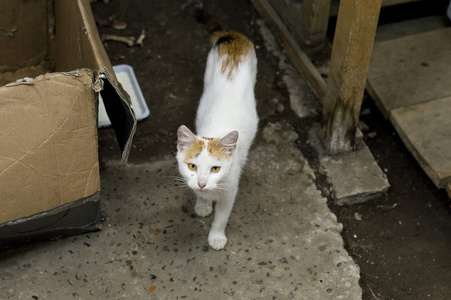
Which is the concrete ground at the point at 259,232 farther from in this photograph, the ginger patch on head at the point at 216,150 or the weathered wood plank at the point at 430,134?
the ginger patch on head at the point at 216,150

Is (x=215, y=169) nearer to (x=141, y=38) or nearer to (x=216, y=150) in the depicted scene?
(x=216, y=150)

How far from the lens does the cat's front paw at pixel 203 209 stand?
247 centimetres

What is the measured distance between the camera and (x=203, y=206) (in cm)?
247

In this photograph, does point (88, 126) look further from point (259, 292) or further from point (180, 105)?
point (180, 105)

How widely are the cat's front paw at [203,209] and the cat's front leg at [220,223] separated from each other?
119 mm

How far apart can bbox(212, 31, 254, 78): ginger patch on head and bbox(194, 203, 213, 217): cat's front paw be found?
0.62m

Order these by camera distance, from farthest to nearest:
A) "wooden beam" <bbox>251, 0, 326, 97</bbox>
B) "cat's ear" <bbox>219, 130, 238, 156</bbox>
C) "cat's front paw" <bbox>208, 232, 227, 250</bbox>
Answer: "wooden beam" <bbox>251, 0, 326, 97</bbox> → "cat's front paw" <bbox>208, 232, 227, 250</bbox> → "cat's ear" <bbox>219, 130, 238, 156</bbox>

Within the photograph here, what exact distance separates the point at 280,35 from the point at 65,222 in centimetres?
179

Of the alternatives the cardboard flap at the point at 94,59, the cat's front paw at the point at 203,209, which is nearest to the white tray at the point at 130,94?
the cardboard flap at the point at 94,59

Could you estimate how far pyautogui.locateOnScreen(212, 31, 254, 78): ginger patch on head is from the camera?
2488 mm

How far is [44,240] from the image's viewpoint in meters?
2.34

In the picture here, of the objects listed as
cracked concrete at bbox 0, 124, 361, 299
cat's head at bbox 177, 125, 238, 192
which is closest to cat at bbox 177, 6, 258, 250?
cat's head at bbox 177, 125, 238, 192

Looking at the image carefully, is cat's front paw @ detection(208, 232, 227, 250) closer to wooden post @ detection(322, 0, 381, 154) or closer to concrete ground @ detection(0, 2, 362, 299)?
concrete ground @ detection(0, 2, 362, 299)

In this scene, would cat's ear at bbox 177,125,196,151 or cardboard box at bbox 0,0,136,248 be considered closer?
cardboard box at bbox 0,0,136,248
